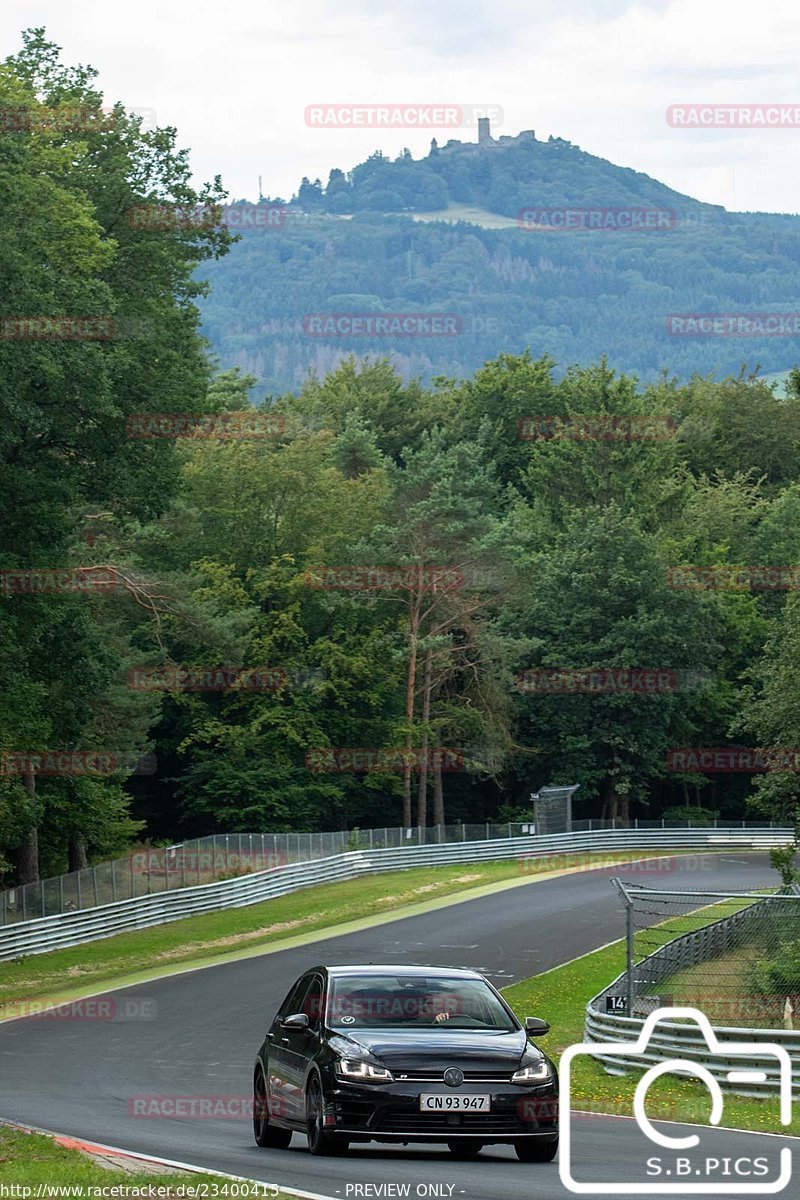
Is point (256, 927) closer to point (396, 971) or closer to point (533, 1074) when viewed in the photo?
point (396, 971)

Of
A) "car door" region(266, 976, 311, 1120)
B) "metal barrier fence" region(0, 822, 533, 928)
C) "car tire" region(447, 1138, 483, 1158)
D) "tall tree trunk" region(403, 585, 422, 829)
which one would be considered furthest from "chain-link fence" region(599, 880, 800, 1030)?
"tall tree trunk" region(403, 585, 422, 829)

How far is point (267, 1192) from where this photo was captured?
11523 millimetres

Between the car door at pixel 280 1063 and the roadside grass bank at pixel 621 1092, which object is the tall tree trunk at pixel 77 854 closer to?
the roadside grass bank at pixel 621 1092

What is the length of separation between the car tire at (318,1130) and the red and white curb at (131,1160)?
3.28 ft

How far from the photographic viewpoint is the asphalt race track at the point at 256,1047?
42.9 ft

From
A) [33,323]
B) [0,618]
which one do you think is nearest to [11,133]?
[33,323]

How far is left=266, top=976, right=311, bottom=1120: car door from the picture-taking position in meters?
14.8

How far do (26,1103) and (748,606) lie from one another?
73354 millimetres

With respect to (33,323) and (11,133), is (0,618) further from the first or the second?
(11,133)

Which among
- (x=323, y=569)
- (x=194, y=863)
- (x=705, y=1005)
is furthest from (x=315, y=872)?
(x=705, y=1005)

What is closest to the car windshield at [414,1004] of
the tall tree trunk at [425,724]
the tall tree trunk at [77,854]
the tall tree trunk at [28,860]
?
the tall tree trunk at [28,860]

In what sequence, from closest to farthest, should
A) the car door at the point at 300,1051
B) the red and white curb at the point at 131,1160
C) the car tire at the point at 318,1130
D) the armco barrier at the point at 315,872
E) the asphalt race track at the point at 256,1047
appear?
1. the red and white curb at the point at 131,1160
2. the asphalt race track at the point at 256,1047
3. the car tire at the point at 318,1130
4. the car door at the point at 300,1051
5. the armco barrier at the point at 315,872

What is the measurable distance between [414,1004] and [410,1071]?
1.25 meters

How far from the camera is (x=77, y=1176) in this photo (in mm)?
12367
